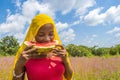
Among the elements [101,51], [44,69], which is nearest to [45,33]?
[44,69]

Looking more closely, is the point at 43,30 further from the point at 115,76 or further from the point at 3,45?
the point at 3,45

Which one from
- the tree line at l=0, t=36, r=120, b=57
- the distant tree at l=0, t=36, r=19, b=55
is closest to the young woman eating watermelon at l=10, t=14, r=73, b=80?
the tree line at l=0, t=36, r=120, b=57

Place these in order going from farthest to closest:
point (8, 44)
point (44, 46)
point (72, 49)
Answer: point (8, 44) → point (72, 49) → point (44, 46)

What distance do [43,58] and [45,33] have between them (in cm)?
19

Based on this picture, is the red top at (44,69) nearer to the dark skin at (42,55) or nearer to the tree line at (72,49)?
the dark skin at (42,55)

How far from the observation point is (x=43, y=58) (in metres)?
2.32

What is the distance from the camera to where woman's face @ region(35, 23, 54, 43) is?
2281mm

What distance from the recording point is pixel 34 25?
229cm

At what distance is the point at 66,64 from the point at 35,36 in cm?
32

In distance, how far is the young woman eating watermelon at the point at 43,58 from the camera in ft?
7.45

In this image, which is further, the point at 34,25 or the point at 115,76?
the point at 115,76

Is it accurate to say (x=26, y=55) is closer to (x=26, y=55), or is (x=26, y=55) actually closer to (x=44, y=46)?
(x=26, y=55)

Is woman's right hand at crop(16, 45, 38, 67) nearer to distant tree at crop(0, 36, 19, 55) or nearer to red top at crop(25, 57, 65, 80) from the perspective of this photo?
red top at crop(25, 57, 65, 80)

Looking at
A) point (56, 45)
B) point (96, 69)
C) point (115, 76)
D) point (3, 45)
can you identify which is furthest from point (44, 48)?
point (3, 45)
